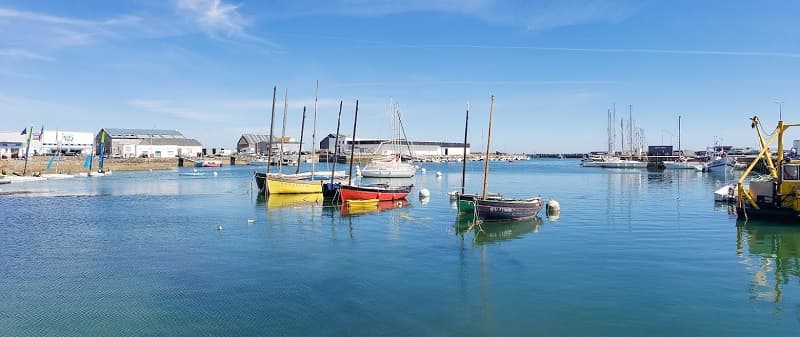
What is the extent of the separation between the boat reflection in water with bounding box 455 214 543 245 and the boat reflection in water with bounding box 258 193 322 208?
1621cm

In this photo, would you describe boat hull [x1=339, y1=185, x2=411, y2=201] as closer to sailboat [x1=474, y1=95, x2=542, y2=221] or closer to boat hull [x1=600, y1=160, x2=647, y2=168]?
sailboat [x1=474, y1=95, x2=542, y2=221]

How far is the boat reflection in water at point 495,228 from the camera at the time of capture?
2923cm

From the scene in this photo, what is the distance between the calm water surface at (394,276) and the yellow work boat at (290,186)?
49.8 ft

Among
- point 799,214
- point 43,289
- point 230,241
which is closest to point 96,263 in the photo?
point 43,289

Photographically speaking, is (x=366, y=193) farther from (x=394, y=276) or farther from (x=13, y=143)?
(x=13, y=143)

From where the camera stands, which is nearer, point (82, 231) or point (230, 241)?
point (230, 241)

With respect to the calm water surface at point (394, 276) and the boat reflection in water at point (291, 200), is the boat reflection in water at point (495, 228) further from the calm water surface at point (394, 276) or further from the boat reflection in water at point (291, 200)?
the boat reflection in water at point (291, 200)

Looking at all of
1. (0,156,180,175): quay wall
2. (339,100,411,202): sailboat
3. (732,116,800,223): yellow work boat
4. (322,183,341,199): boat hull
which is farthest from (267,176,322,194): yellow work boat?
(0,156,180,175): quay wall

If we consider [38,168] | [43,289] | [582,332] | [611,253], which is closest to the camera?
[582,332]

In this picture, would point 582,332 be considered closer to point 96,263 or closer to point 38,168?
point 96,263

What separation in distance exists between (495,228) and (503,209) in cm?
258

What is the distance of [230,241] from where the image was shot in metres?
27.8

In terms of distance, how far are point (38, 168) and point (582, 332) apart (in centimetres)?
10199

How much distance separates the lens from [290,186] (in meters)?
53.5
